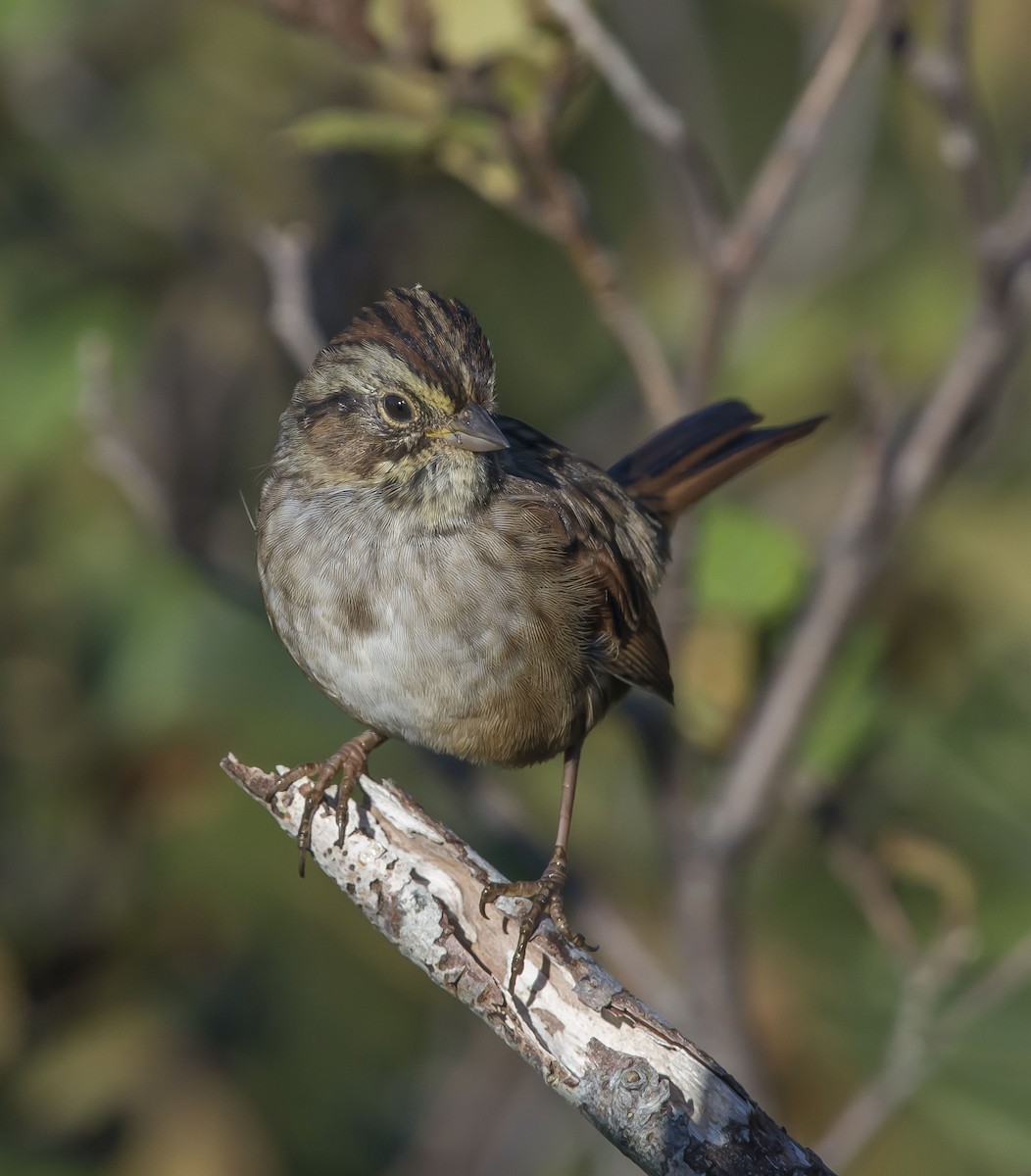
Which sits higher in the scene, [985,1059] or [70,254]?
[70,254]

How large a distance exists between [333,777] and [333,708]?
1.52 metres

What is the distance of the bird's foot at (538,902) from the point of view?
9.24 ft

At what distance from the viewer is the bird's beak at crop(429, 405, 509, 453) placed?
3.28m

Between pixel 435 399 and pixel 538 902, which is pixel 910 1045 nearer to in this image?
pixel 538 902

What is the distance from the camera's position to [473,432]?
130 inches

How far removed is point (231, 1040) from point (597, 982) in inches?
116

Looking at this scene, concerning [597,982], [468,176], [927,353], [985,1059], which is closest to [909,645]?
[927,353]

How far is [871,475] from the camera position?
12.8 feet

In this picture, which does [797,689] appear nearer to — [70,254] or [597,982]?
[597,982]

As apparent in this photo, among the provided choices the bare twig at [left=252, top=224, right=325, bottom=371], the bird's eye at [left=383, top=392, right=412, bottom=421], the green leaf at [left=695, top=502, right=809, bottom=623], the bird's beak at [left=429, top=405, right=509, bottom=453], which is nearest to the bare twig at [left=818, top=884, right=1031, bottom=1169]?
the green leaf at [left=695, top=502, right=809, bottom=623]

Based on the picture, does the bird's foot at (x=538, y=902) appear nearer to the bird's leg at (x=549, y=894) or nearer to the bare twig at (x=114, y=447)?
the bird's leg at (x=549, y=894)

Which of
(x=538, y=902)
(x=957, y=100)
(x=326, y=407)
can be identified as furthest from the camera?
(x=957, y=100)

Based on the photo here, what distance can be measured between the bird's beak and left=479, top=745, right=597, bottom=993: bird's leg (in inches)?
32.3

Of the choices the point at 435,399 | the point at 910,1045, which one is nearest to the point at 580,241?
the point at 435,399
